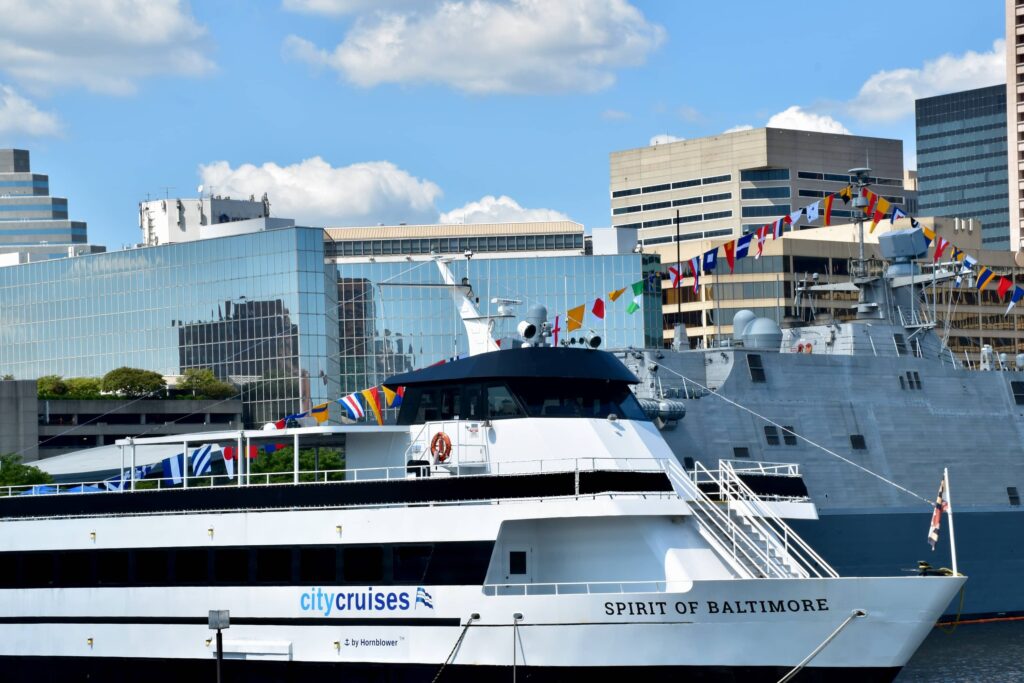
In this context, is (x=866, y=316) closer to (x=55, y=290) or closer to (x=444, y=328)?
(x=444, y=328)

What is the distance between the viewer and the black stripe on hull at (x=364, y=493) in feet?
84.0

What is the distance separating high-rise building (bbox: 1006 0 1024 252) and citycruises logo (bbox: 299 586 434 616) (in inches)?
4458

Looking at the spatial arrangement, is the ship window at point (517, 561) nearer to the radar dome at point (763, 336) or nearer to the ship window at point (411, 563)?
the ship window at point (411, 563)

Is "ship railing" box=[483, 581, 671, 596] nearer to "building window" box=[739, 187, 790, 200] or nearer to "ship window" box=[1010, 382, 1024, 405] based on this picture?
"ship window" box=[1010, 382, 1024, 405]

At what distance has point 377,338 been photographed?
83.4 metres

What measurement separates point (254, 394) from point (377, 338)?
738 centimetres

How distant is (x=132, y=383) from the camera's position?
7931 cm

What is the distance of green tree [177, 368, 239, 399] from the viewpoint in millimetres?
79562

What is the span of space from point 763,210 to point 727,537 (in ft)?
424

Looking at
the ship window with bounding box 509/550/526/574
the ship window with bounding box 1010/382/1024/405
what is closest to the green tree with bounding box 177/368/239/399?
the ship window with bounding box 1010/382/1024/405

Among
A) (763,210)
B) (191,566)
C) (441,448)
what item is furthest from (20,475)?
(763,210)

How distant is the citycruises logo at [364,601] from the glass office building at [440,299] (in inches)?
2164

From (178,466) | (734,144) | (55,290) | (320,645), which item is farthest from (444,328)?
(734,144)

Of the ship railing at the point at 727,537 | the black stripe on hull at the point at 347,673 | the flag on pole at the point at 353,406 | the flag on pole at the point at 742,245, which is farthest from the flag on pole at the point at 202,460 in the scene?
the flag on pole at the point at 742,245
